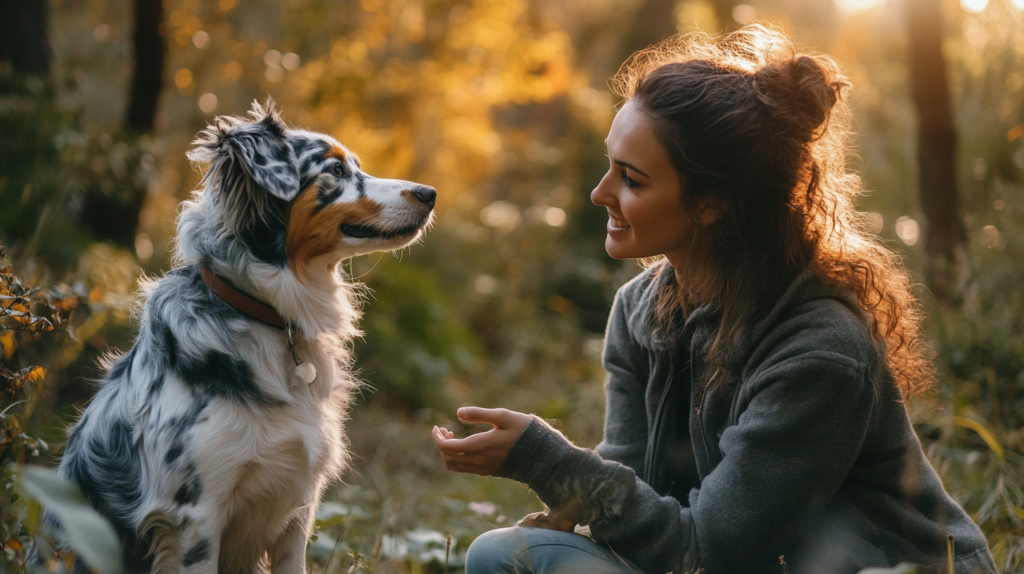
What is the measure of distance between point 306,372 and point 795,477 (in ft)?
4.73

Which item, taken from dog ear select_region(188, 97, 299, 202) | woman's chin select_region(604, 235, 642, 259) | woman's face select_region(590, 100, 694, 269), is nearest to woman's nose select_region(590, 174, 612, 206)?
woman's face select_region(590, 100, 694, 269)

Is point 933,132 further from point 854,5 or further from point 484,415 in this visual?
point 854,5

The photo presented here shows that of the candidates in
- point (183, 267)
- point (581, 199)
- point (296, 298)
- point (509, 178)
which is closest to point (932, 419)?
point (296, 298)

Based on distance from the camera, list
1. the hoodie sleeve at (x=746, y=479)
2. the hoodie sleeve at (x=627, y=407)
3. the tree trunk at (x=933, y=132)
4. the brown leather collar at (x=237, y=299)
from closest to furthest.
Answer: the hoodie sleeve at (x=746, y=479)
the brown leather collar at (x=237, y=299)
the hoodie sleeve at (x=627, y=407)
the tree trunk at (x=933, y=132)

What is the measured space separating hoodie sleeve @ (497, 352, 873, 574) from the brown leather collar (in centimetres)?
91

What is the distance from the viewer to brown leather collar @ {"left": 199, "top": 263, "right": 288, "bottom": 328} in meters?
2.17

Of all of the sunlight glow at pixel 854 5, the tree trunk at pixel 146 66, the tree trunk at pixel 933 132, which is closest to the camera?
the tree trunk at pixel 933 132

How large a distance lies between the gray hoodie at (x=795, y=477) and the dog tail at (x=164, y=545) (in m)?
0.95

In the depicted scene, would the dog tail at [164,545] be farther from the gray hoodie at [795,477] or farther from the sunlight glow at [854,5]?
the sunlight glow at [854,5]

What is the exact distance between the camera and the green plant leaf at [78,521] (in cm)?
104

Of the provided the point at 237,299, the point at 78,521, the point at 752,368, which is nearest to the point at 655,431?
the point at 752,368

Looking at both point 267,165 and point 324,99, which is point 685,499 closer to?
point 267,165

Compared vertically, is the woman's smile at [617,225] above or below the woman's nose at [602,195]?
below

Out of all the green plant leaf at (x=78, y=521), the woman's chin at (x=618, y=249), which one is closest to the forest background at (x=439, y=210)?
the green plant leaf at (x=78, y=521)
